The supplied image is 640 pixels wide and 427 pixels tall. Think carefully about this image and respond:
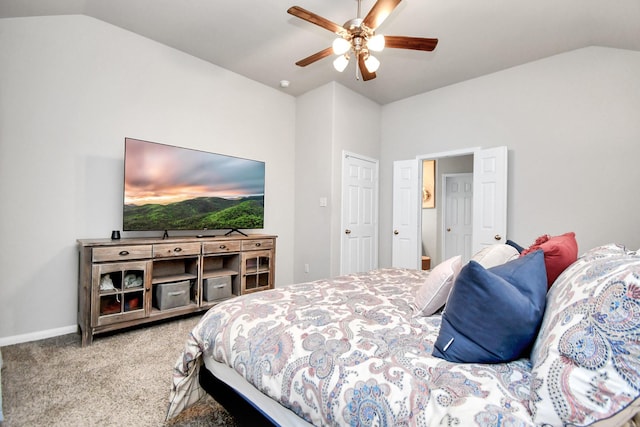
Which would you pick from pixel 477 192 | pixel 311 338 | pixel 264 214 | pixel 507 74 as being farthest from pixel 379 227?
pixel 311 338

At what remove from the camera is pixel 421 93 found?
14.9 ft

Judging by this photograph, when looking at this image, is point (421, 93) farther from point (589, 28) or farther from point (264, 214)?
point (264, 214)

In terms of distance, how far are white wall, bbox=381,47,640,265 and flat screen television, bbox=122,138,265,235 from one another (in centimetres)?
287

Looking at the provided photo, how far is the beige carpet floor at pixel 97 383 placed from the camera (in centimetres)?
160

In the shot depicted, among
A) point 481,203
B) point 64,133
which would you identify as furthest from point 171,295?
point 481,203

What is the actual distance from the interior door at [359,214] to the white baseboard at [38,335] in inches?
120

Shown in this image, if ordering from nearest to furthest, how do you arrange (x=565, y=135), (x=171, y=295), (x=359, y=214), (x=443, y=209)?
(x=171, y=295), (x=565, y=135), (x=359, y=214), (x=443, y=209)

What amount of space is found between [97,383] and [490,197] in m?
4.25

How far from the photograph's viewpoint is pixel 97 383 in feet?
6.31

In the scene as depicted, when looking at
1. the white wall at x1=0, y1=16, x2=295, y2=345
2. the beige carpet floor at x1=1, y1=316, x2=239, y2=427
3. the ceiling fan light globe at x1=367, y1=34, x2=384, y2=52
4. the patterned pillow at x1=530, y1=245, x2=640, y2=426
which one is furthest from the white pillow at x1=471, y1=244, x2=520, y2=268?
the white wall at x1=0, y1=16, x2=295, y2=345

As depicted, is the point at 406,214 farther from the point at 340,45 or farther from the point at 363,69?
the point at 340,45

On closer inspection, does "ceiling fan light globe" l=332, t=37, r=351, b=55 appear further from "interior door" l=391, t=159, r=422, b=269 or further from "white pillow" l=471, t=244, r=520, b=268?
"interior door" l=391, t=159, r=422, b=269

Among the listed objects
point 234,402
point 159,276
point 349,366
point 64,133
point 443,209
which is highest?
point 64,133

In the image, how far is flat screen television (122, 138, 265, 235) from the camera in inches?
113
